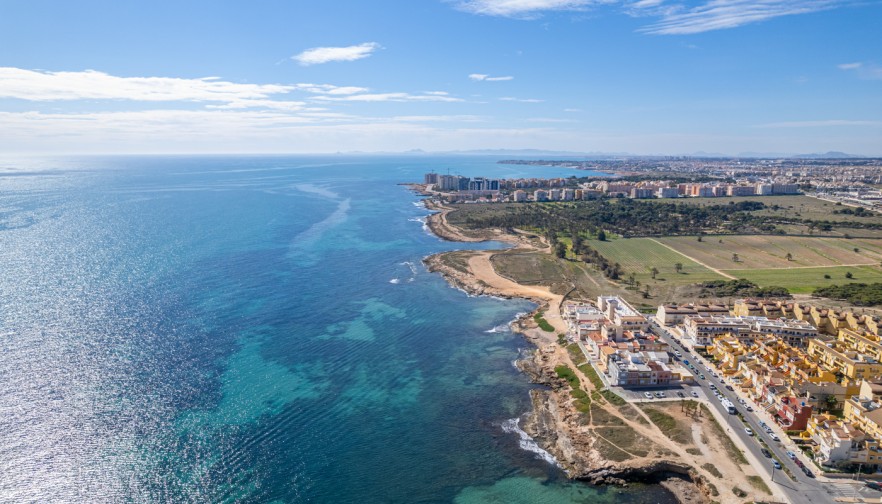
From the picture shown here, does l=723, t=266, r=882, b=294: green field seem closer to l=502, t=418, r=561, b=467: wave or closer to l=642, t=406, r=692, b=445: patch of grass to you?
l=642, t=406, r=692, b=445: patch of grass

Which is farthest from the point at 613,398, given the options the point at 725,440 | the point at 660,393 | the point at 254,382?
the point at 254,382

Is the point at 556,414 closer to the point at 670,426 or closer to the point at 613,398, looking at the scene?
the point at 613,398

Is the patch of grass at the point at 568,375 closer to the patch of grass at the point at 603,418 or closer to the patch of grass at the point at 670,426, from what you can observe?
the patch of grass at the point at 603,418

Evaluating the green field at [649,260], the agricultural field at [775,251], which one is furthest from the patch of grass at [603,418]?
the agricultural field at [775,251]

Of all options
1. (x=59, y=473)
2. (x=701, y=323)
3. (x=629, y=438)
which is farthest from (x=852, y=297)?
(x=59, y=473)

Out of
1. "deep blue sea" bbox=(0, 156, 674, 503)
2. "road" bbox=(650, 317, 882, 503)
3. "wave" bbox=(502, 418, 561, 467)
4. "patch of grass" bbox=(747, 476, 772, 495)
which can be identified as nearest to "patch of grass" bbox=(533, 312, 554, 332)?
"deep blue sea" bbox=(0, 156, 674, 503)

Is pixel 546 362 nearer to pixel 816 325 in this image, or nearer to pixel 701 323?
pixel 701 323
